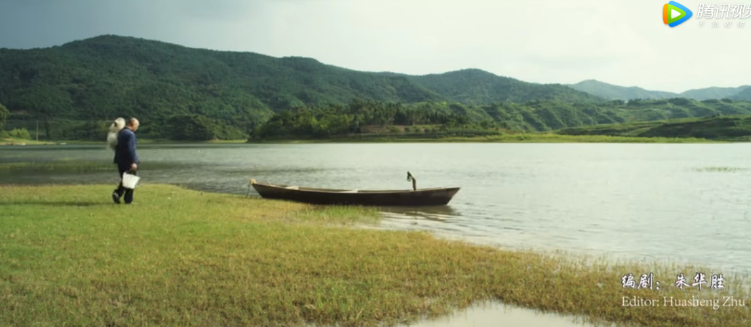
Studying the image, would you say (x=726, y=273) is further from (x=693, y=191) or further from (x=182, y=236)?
(x=693, y=191)

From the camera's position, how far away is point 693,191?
102 ft

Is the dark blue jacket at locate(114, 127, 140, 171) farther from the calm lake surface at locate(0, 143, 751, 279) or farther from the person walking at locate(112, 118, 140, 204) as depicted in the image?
the calm lake surface at locate(0, 143, 751, 279)

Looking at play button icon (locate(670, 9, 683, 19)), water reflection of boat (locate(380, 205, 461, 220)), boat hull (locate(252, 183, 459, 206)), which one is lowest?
water reflection of boat (locate(380, 205, 461, 220))

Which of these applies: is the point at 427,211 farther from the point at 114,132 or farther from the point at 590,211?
the point at 114,132

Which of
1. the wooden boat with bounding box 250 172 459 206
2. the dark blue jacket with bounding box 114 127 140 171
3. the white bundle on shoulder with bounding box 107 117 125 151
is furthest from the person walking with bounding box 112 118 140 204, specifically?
the wooden boat with bounding box 250 172 459 206

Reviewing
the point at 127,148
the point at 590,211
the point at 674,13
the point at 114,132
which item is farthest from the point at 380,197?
the point at 674,13

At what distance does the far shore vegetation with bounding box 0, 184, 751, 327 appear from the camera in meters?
7.71

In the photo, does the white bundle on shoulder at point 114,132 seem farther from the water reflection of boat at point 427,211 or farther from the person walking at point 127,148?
the water reflection of boat at point 427,211

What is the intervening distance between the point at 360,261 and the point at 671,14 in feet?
44.9

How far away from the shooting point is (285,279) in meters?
9.32

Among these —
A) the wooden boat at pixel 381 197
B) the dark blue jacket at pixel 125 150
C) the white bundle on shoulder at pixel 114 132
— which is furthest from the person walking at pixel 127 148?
the wooden boat at pixel 381 197

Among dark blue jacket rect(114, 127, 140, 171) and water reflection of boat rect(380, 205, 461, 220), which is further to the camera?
water reflection of boat rect(380, 205, 461, 220)

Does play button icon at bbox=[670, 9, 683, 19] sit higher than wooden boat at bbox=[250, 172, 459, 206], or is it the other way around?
play button icon at bbox=[670, 9, 683, 19]

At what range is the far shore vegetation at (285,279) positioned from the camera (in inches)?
304
